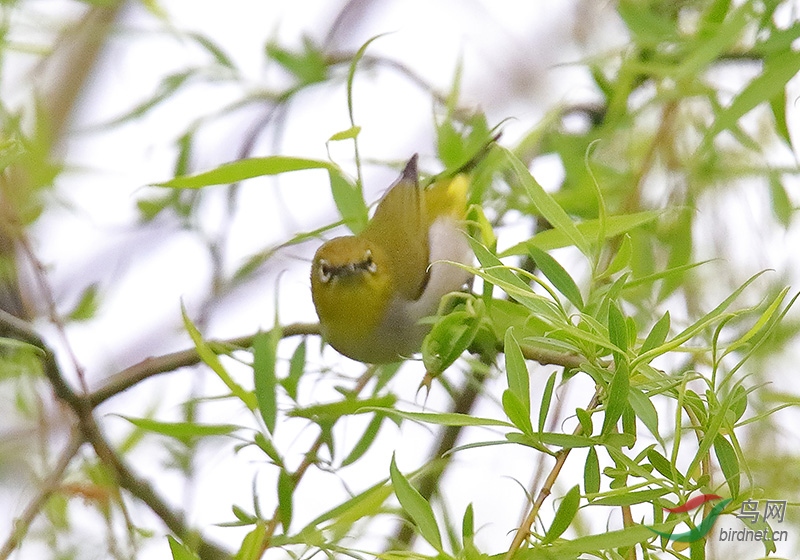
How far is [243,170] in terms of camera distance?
2.65ft

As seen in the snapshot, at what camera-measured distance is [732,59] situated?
1.21 metres

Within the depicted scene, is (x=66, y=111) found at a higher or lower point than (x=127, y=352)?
higher

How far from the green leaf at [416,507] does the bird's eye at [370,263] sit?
29.8 inches

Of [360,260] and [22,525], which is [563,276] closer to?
[22,525]

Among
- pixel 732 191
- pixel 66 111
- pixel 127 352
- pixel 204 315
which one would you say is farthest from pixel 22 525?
pixel 66 111

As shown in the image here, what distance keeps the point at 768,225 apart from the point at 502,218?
44 cm

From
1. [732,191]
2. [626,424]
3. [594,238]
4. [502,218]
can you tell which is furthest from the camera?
[732,191]

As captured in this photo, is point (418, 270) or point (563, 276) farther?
point (418, 270)

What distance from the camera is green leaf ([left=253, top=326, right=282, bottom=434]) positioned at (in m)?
0.85

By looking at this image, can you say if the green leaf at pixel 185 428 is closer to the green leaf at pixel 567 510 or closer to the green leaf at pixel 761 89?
the green leaf at pixel 567 510

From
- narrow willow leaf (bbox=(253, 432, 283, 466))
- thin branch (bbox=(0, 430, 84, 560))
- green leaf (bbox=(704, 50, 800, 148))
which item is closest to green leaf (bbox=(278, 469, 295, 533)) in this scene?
narrow willow leaf (bbox=(253, 432, 283, 466))

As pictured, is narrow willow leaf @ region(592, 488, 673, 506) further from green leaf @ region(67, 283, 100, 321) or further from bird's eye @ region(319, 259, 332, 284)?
green leaf @ region(67, 283, 100, 321)

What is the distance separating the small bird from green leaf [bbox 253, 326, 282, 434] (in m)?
0.26

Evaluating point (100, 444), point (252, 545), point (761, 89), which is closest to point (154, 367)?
point (100, 444)
